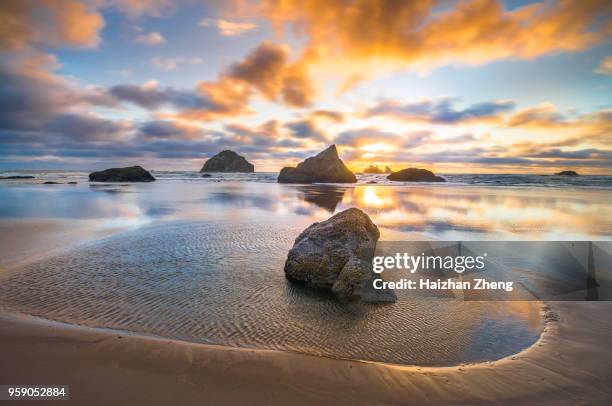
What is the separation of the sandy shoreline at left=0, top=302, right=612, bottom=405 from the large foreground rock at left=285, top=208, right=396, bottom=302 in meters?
2.97

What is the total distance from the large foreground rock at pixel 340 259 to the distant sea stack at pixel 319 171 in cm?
6870

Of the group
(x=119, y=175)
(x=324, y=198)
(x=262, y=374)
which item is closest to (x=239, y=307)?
(x=262, y=374)

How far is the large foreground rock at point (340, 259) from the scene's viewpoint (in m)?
7.96

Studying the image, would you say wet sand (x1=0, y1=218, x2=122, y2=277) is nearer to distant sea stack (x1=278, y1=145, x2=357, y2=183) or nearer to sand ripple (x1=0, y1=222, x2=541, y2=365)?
sand ripple (x1=0, y1=222, x2=541, y2=365)

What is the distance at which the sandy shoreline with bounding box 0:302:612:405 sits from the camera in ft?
13.4

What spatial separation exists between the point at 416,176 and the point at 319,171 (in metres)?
29.5

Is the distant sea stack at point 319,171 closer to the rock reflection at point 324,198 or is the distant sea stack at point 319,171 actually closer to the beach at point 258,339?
the rock reflection at point 324,198

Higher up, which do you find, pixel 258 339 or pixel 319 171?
pixel 319 171

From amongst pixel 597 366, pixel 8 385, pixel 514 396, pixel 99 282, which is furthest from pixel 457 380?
pixel 99 282

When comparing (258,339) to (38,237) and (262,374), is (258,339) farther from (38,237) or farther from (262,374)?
(38,237)

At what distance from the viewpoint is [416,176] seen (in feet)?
293

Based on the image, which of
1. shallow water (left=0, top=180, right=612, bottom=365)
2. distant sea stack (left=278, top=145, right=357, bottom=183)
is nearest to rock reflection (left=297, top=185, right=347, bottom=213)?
shallow water (left=0, top=180, right=612, bottom=365)

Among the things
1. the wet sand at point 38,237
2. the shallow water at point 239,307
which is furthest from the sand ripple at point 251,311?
the wet sand at point 38,237

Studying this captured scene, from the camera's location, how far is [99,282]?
8188mm
